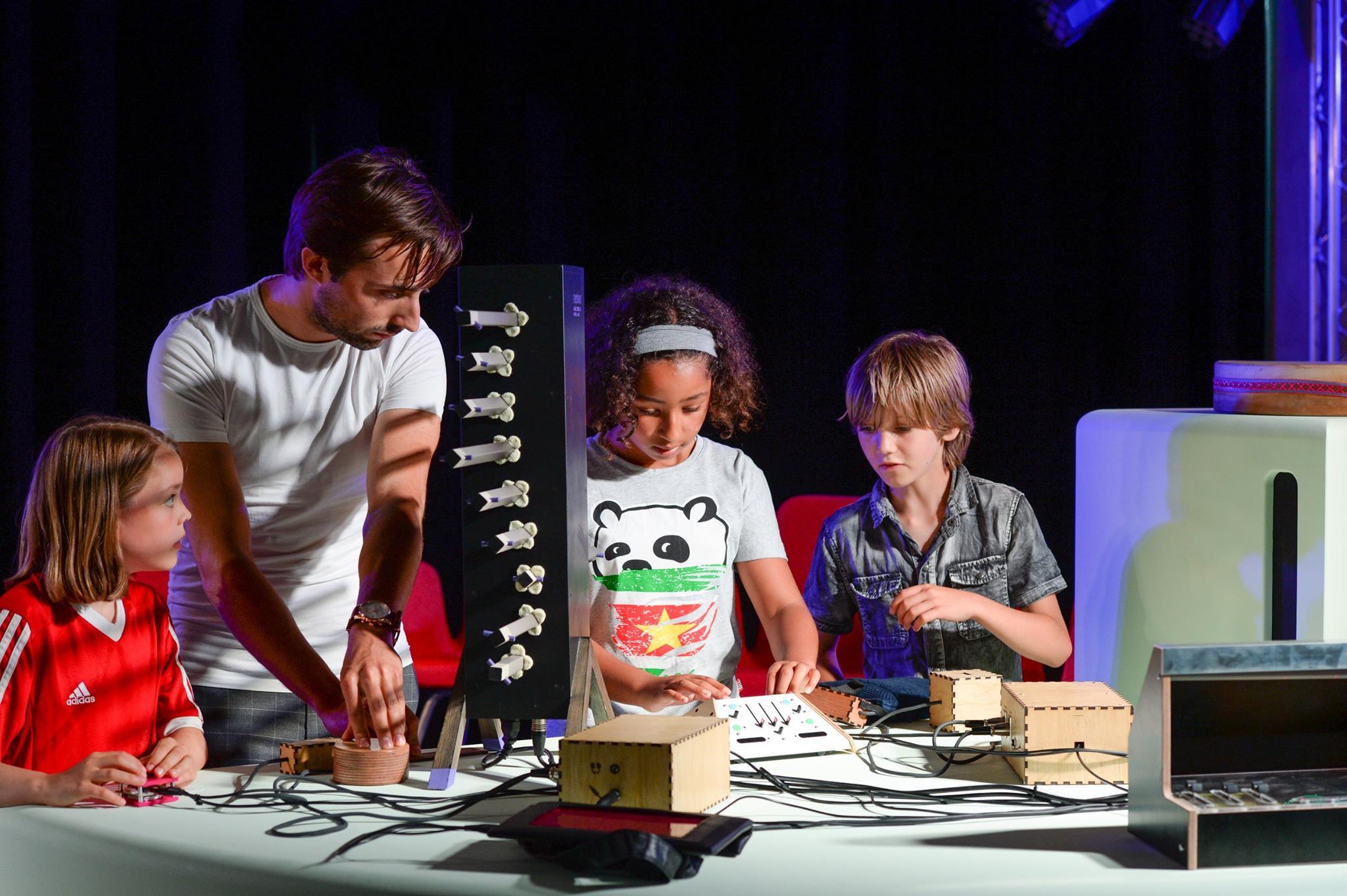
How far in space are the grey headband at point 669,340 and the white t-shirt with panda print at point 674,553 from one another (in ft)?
0.68

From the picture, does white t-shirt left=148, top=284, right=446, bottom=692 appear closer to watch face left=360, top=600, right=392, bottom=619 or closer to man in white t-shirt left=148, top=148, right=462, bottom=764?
man in white t-shirt left=148, top=148, right=462, bottom=764

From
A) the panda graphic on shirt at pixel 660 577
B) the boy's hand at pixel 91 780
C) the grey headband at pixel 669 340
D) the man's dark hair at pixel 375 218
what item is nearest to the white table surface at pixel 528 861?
the boy's hand at pixel 91 780

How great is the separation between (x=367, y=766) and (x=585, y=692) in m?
0.27

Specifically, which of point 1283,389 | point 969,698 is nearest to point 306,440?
point 969,698

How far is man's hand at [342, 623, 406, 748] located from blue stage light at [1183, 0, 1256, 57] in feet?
6.81

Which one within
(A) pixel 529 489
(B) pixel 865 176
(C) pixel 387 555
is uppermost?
(B) pixel 865 176

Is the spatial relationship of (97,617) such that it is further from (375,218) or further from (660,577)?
(660,577)

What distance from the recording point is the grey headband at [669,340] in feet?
6.77

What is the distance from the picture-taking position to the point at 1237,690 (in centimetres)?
124

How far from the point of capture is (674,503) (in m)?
2.12

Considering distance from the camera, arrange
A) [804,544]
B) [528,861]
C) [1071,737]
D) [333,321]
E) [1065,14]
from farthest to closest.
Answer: [804,544] → [1065,14] → [333,321] → [1071,737] → [528,861]

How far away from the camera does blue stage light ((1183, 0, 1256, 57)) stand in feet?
8.27

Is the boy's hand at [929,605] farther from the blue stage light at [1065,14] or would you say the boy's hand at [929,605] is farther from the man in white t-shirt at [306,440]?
the blue stage light at [1065,14]

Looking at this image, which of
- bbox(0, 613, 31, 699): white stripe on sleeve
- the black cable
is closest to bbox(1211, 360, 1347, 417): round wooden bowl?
the black cable
